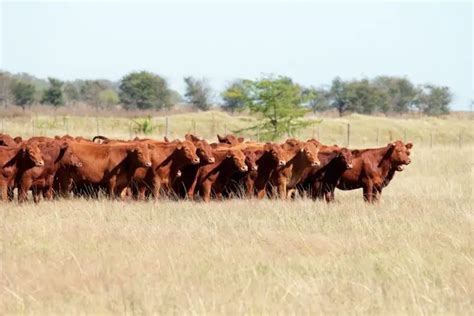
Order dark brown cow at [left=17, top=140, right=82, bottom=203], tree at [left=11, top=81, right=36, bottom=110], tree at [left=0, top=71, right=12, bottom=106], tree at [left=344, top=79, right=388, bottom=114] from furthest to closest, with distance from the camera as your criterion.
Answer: tree at [left=344, top=79, right=388, bottom=114] → tree at [left=0, top=71, right=12, bottom=106] → tree at [left=11, top=81, right=36, bottom=110] → dark brown cow at [left=17, top=140, right=82, bottom=203]

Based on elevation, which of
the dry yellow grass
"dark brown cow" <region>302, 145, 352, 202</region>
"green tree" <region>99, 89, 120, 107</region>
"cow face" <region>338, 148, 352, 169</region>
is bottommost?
the dry yellow grass

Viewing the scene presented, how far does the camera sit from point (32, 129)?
119 feet

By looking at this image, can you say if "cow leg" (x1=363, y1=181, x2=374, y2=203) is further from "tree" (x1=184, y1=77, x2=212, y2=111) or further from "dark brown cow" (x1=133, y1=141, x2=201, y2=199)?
"tree" (x1=184, y1=77, x2=212, y2=111)

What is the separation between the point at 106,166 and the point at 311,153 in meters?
4.26

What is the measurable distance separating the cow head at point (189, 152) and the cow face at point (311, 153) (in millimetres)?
2322

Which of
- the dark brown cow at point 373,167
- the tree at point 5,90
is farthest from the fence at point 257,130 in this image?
the tree at point 5,90

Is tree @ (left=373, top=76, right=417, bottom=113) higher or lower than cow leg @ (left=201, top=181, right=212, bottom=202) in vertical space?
higher

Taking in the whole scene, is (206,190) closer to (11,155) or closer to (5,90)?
(11,155)

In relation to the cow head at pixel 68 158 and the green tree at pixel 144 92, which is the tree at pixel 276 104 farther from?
the green tree at pixel 144 92

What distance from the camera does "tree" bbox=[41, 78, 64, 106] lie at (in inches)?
3270

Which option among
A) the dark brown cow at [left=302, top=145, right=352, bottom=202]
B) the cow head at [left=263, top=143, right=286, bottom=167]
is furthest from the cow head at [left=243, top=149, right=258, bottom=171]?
Result: the dark brown cow at [left=302, top=145, right=352, bottom=202]

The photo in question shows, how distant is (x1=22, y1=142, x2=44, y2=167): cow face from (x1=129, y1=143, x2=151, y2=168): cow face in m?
1.99

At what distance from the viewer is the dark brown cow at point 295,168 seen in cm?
1802

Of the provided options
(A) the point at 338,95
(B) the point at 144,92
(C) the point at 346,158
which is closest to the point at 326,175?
(C) the point at 346,158
